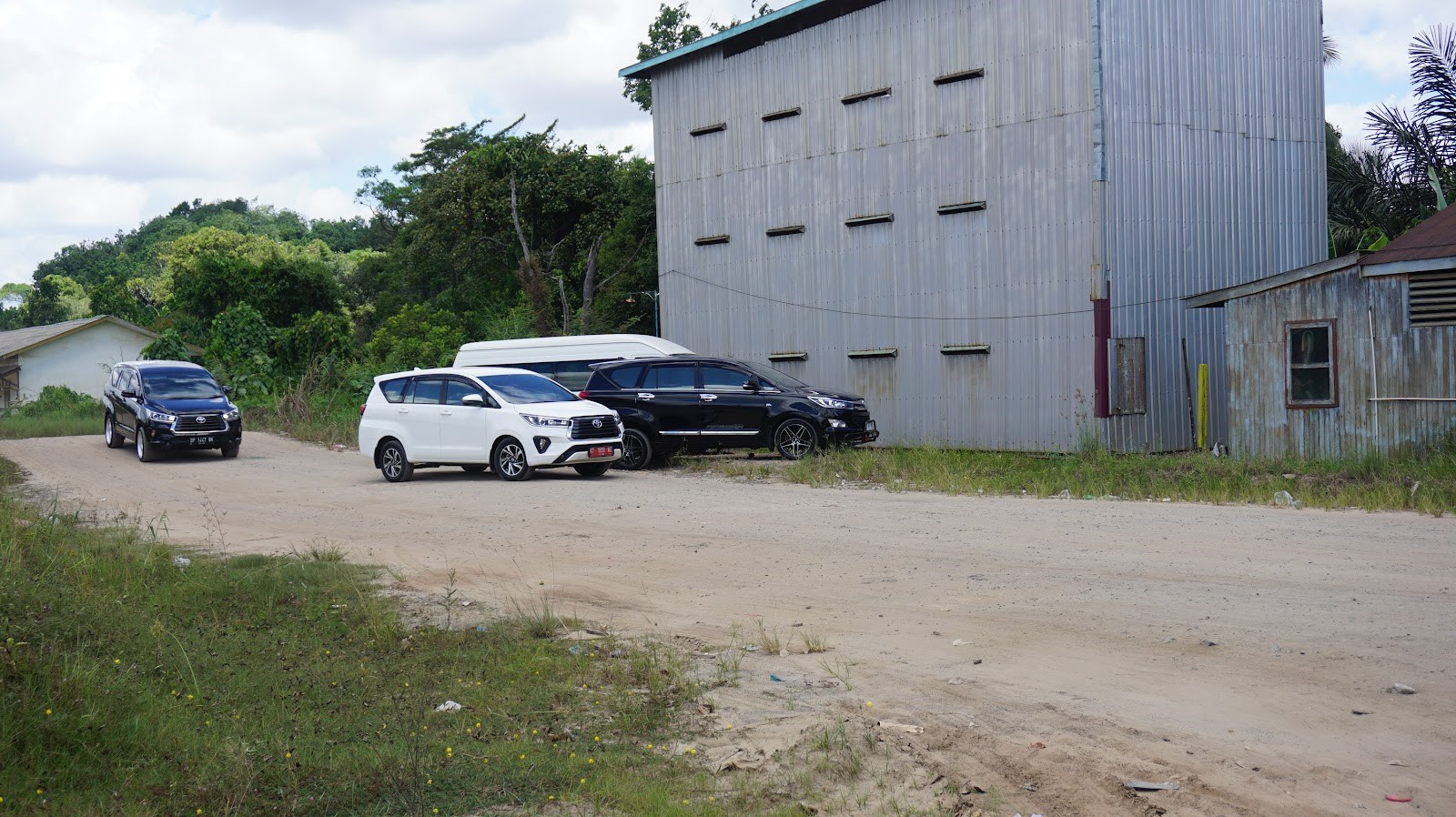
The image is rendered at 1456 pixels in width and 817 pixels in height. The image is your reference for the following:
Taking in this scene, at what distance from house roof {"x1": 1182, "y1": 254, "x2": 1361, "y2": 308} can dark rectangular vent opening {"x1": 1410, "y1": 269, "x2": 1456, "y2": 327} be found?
0.91 meters

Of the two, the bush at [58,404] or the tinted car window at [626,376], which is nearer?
the tinted car window at [626,376]

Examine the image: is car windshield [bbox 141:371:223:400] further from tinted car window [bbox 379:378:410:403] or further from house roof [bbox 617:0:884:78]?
house roof [bbox 617:0:884:78]

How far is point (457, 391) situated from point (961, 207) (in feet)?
34.5

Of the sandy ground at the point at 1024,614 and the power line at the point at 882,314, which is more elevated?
the power line at the point at 882,314

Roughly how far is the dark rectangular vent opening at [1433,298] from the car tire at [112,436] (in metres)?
24.2

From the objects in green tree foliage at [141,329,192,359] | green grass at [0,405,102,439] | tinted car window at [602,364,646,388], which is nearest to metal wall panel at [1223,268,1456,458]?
tinted car window at [602,364,646,388]

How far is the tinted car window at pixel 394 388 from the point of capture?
19844 mm

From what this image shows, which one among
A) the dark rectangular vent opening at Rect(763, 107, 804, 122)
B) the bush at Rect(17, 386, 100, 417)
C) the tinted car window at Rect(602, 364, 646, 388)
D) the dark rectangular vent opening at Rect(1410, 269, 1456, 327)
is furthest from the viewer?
the bush at Rect(17, 386, 100, 417)

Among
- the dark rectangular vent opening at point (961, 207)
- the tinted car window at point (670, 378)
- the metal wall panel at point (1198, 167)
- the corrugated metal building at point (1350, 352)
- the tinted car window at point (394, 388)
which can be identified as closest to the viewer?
the corrugated metal building at point (1350, 352)

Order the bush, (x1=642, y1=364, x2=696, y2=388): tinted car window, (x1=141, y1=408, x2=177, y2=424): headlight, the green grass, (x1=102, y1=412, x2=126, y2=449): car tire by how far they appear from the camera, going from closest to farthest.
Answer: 1. (x1=642, y1=364, x2=696, y2=388): tinted car window
2. (x1=141, y1=408, x2=177, y2=424): headlight
3. (x1=102, y1=412, x2=126, y2=449): car tire
4. the green grass
5. the bush

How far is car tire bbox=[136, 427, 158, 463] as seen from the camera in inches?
958

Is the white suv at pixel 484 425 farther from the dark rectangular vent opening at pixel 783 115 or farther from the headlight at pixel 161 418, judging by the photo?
the dark rectangular vent opening at pixel 783 115

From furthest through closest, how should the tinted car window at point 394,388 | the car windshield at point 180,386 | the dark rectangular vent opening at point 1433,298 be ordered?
1. the car windshield at point 180,386
2. the tinted car window at point 394,388
3. the dark rectangular vent opening at point 1433,298

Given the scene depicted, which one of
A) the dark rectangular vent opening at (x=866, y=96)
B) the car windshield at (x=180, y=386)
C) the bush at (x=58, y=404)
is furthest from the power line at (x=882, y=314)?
the bush at (x=58, y=404)
